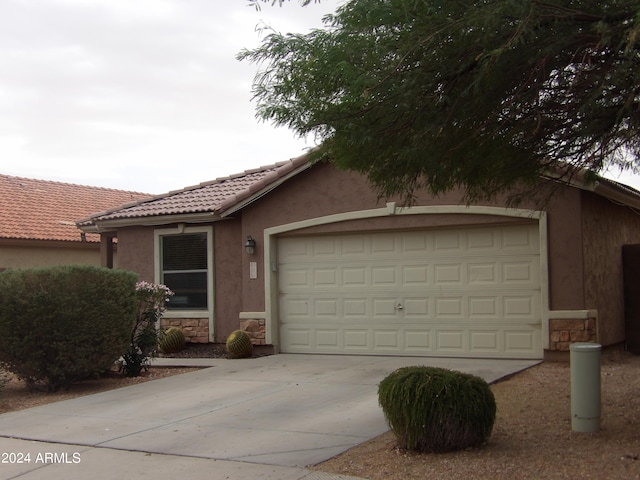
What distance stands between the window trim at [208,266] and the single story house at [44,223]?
19.5 ft

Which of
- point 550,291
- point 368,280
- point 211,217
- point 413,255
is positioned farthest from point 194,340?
point 550,291

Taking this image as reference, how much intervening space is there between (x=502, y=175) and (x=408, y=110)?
1.73 meters

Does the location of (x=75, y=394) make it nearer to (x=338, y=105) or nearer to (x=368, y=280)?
(x=368, y=280)

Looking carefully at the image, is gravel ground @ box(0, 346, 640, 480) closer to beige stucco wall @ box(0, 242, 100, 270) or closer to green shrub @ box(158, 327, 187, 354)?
green shrub @ box(158, 327, 187, 354)

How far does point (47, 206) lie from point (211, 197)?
1034cm

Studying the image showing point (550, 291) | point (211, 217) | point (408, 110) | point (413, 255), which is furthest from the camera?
point (211, 217)

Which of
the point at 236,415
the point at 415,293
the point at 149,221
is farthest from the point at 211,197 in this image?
the point at 236,415

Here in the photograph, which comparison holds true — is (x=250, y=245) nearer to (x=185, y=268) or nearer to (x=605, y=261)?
(x=185, y=268)

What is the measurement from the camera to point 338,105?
23.0 feet

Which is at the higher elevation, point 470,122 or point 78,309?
point 470,122

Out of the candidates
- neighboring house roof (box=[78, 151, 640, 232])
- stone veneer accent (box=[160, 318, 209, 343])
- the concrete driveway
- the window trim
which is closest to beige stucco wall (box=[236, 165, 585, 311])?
neighboring house roof (box=[78, 151, 640, 232])

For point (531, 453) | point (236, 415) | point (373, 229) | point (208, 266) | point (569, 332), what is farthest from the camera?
point (208, 266)

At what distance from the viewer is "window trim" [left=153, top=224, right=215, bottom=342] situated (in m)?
15.6

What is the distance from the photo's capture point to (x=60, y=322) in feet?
36.2
